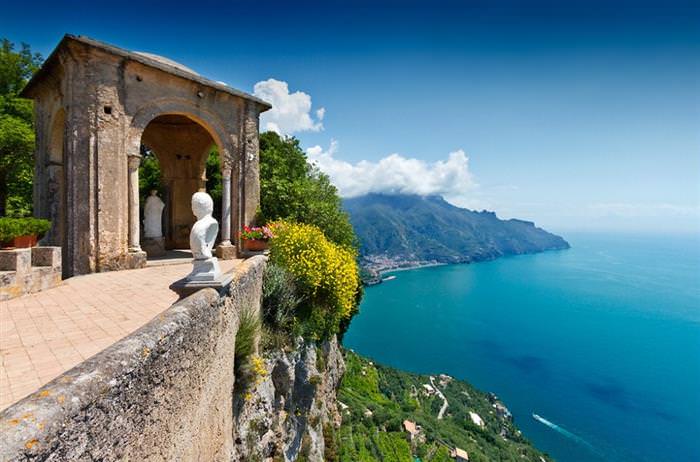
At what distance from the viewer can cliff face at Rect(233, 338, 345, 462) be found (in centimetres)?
657

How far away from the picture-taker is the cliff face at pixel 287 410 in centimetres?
657

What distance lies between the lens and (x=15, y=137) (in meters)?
17.0

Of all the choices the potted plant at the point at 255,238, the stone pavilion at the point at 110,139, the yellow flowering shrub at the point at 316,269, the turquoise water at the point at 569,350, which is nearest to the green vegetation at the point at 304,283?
the yellow flowering shrub at the point at 316,269

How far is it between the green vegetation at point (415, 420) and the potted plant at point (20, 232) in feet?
59.1

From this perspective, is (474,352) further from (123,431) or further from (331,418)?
(123,431)

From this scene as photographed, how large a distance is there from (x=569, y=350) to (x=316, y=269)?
9031cm

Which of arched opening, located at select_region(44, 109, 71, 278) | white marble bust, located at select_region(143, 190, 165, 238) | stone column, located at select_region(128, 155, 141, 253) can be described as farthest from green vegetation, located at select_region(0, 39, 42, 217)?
stone column, located at select_region(128, 155, 141, 253)

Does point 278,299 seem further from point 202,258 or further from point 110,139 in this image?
point 110,139

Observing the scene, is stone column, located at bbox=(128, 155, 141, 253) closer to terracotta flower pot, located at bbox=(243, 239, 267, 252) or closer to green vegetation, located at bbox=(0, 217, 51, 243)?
green vegetation, located at bbox=(0, 217, 51, 243)

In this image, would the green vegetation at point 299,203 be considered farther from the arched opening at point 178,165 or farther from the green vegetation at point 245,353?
the green vegetation at point 245,353

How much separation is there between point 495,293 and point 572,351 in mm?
45548

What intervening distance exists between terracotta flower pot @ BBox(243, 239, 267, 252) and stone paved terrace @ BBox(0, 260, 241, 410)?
312cm

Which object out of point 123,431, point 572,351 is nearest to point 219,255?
point 123,431

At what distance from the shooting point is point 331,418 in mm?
13672
